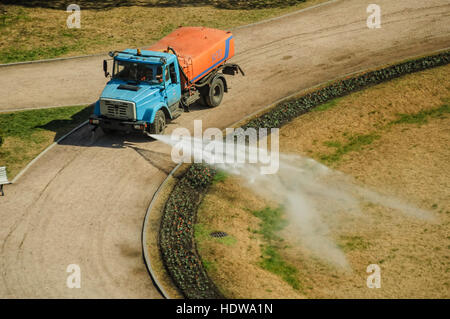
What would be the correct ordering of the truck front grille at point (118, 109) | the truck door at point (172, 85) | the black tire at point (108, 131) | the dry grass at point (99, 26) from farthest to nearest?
the dry grass at point (99, 26) < the black tire at point (108, 131) < the truck door at point (172, 85) < the truck front grille at point (118, 109)

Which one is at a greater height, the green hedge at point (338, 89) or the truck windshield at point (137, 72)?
the truck windshield at point (137, 72)

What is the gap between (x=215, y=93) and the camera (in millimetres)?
27531

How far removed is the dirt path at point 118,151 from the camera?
17109 mm

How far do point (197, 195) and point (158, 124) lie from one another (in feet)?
13.9

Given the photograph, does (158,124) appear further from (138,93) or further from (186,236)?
(186,236)

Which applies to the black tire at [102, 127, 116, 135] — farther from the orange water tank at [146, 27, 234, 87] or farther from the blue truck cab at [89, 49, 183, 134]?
the orange water tank at [146, 27, 234, 87]

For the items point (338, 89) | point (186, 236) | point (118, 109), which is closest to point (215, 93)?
point (118, 109)

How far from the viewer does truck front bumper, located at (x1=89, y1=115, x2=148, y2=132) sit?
22766 mm

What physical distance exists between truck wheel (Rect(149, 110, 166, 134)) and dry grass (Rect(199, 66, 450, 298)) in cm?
403

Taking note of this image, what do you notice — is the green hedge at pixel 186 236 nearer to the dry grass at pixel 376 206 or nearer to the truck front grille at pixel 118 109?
the dry grass at pixel 376 206

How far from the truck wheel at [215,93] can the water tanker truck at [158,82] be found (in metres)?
0.05

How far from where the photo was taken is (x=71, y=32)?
112 ft

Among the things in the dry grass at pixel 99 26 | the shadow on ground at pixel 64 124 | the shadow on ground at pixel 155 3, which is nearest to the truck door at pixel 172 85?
the shadow on ground at pixel 64 124
